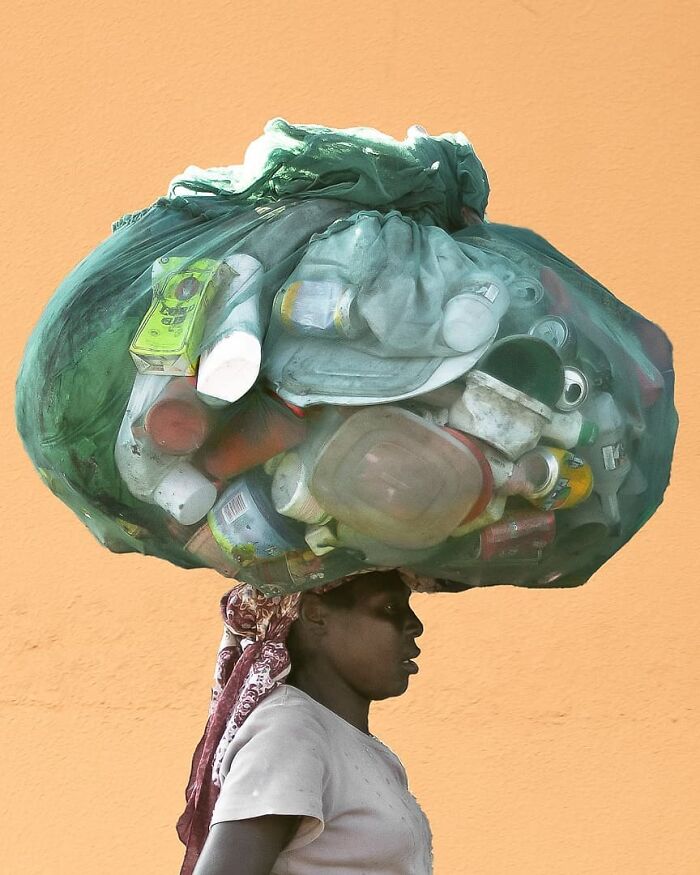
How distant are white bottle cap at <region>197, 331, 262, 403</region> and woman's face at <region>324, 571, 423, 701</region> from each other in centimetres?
45

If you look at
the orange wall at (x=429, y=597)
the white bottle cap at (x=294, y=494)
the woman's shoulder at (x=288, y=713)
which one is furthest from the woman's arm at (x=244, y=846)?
the orange wall at (x=429, y=597)

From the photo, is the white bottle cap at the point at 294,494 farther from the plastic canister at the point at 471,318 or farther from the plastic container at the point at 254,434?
the plastic canister at the point at 471,318

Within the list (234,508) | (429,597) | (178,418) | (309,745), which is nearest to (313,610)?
(309,745)

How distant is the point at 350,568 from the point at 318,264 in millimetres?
375

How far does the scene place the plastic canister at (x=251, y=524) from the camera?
6.66 ft

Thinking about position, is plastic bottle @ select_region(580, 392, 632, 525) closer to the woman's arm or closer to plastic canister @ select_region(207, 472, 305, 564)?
plastic canister @ select_region(207, 472, 305, 564)

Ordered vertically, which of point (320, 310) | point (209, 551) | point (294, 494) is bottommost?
point (209, 551)

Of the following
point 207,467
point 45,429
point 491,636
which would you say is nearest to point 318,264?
point 207,467

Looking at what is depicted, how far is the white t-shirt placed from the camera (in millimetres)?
2086

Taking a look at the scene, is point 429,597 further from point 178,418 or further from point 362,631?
point 178,418

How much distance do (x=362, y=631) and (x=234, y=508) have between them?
347 mm

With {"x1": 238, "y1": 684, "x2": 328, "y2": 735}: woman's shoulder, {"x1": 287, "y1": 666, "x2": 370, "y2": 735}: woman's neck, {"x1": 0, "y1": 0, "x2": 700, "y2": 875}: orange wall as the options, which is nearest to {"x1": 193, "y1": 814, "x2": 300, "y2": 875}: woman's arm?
{"x1": 238, "y1": 684, "x2": 328, "y2": 735}: woman's shoulder

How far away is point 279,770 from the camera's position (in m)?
2.10

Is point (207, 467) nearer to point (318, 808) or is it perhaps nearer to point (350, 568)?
point (350, 568)
